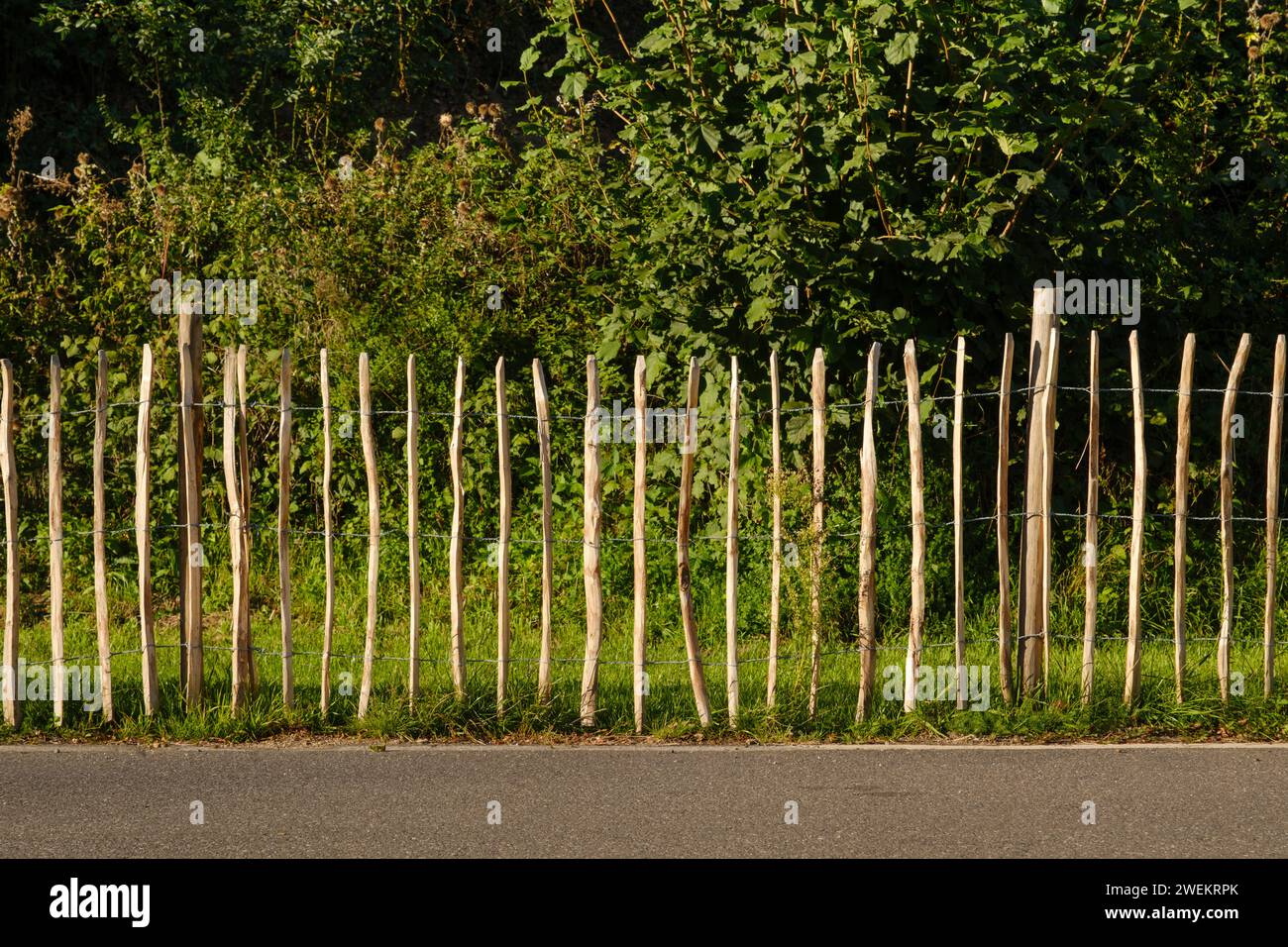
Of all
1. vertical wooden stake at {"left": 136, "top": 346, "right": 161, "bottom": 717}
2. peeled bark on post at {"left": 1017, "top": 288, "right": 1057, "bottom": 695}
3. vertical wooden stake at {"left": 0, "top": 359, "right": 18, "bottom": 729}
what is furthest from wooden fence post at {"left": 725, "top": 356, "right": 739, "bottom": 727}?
vertical wooden stake at {"left": 0, "top": 359, "right": 18, "bottom": 729}

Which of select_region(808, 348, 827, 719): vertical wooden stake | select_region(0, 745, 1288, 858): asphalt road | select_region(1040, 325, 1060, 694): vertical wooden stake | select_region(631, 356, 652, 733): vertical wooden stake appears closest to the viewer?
select_region(0, 745, 1288, 858): asphalt road

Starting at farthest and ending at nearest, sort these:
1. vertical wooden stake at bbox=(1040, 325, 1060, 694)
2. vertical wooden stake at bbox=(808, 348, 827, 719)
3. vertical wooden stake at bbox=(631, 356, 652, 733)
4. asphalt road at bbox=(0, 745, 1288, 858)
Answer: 1. vertical wooden stake at bbox=(1040, 325, 1060, 694)
2. vertical wooden stake at bbox=(631, 356, 652, 733)
3. vertical wooden stake at bbox=(808, 348, 827, 719)
4. asphalt road at bbox=(0, 745, 1288, 858)

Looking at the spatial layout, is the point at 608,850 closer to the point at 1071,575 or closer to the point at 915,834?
the point at 915,834

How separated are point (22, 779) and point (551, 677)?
251 centimetres

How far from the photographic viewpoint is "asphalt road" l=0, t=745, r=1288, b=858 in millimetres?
5473

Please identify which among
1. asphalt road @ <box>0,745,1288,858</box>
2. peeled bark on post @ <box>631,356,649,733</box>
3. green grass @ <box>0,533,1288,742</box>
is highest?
peeled bark on post @ <box>631,356,649,733</box>

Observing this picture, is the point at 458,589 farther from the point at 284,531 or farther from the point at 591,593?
the point at 284,531

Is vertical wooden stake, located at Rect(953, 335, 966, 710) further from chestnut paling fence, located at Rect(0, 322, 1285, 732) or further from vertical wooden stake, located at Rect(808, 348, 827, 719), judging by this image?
vertical wooden stake, located at Rect(808, 348, 827, 719)

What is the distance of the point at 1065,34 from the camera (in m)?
8.15

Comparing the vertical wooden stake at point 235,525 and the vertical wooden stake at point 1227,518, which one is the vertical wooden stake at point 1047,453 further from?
the vertical wooden stake at point 235,525

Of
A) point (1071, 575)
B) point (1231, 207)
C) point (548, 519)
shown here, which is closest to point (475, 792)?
point (548, 519)

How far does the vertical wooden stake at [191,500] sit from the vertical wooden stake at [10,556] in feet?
2.53

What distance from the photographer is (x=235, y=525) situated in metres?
6.99

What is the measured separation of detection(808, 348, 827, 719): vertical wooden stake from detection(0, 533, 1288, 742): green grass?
0.32 ft
